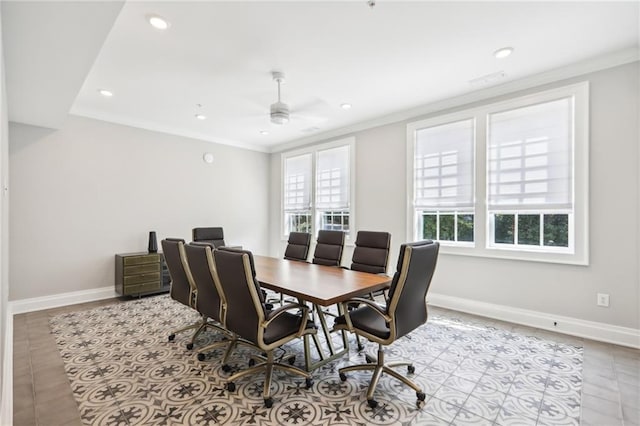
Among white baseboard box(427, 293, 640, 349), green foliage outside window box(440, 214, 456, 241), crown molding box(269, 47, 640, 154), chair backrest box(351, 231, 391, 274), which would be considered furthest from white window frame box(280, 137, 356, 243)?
white baseboard box(427, 293, 640, 349)

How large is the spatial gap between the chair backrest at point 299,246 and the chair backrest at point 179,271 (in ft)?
5.11

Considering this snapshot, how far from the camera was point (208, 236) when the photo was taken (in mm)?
4625

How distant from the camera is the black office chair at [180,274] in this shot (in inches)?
112

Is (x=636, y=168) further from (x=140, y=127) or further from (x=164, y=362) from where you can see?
(x=140, y=127)

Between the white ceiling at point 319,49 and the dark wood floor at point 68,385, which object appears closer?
the dark wood floor at point 68,385

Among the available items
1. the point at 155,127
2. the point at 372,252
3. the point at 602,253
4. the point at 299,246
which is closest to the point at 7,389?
the point at 299,246

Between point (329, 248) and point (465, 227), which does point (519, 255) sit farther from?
point (329, 248)

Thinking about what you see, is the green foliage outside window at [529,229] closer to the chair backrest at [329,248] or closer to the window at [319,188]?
the chair backrest at [329,248]

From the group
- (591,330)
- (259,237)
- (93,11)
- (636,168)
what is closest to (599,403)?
(591,330)

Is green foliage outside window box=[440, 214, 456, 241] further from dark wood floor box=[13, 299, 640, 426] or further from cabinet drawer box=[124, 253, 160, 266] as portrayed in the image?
cabinet drawer box=[124, 253, 160, 266]

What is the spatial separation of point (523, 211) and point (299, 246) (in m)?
2.79

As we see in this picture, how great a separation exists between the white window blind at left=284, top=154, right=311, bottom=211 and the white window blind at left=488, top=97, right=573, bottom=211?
11.3ft

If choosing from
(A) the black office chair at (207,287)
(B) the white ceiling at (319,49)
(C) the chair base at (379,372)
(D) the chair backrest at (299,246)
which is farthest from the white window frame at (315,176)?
(A) the black office chair at (207,287)

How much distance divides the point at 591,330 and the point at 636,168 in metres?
1.68
